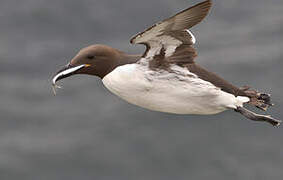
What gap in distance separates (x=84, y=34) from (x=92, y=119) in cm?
191

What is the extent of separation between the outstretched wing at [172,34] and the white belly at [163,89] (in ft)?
0.68

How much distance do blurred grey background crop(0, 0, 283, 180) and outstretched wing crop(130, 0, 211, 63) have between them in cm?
625

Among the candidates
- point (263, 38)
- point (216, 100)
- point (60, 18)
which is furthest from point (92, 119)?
point (216, 100)

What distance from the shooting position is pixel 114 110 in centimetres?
1598

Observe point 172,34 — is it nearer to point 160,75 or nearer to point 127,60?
point 160,75

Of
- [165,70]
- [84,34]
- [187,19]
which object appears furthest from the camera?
[84,34]

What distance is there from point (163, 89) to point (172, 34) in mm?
637

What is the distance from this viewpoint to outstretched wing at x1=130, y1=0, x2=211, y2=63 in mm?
8695

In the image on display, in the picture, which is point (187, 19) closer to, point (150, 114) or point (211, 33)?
point (150, 114)

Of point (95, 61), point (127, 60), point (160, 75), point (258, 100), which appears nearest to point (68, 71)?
point (95, 61)

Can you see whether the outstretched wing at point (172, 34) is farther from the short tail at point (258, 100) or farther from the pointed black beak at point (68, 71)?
the short tail at point (258, 100)

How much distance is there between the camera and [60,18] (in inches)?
679

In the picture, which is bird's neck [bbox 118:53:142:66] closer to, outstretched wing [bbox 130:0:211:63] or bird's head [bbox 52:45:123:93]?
bird's head [bbox 52:45:123:93]

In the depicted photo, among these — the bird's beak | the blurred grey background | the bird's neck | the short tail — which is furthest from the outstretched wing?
the blurred grey background
